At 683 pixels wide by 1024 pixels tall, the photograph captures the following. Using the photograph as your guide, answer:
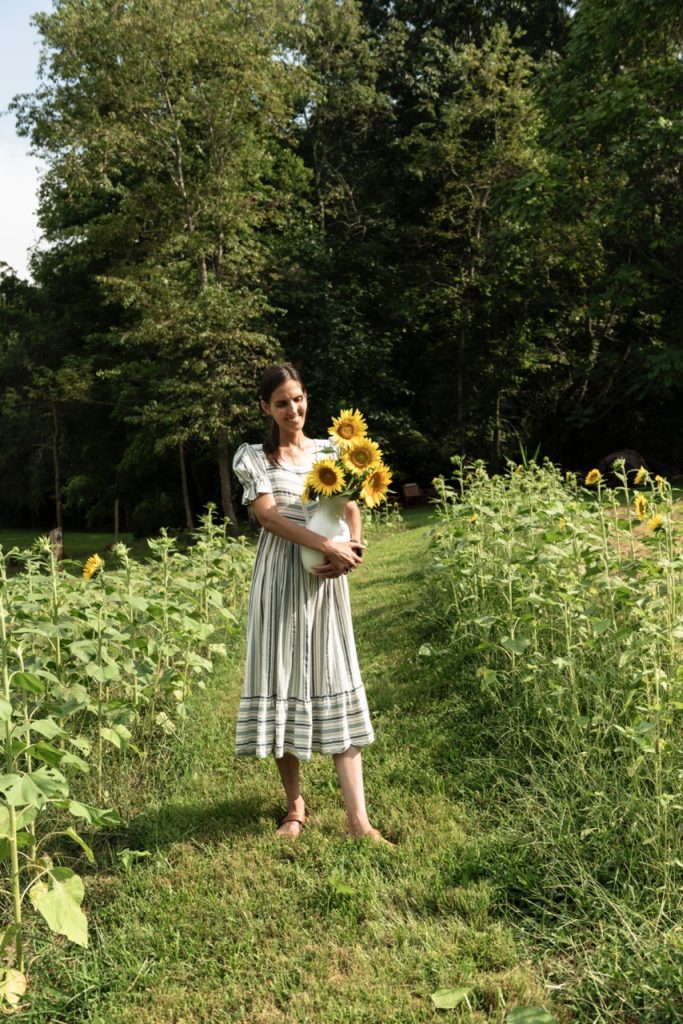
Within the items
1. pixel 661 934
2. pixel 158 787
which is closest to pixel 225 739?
pixel 158 787

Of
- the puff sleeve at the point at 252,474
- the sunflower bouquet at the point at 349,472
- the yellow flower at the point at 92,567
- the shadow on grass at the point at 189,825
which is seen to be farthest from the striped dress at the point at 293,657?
the yellow flower at the point at 92,567

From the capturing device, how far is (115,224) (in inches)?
678

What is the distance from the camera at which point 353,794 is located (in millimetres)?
2926

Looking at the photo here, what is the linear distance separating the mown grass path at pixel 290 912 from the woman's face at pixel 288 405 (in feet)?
4.66

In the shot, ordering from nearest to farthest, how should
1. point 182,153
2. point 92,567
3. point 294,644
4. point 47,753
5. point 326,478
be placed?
point 47,753 < point 326,478 < point 294,644 < point 92,567 < point 182,153

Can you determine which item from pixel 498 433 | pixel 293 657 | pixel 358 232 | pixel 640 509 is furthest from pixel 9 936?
pixel 358 232

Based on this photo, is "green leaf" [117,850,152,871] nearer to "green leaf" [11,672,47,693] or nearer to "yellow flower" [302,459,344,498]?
"green leaf" [11,672,47,693]

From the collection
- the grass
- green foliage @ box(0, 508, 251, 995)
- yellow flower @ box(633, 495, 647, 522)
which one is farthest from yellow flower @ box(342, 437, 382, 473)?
the grass

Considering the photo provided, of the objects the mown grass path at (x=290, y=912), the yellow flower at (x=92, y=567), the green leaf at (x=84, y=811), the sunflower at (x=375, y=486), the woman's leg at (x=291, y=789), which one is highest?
the sunflower at (x=375, y=486)

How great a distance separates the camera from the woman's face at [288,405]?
3.05 meters

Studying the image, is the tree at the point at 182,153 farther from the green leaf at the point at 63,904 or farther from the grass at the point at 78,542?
the green leaf at the point at 63,904

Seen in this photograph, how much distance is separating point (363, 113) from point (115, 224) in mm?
7349

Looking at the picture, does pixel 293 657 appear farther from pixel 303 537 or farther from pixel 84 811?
pixel 84 811

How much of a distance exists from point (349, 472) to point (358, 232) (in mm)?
19852
